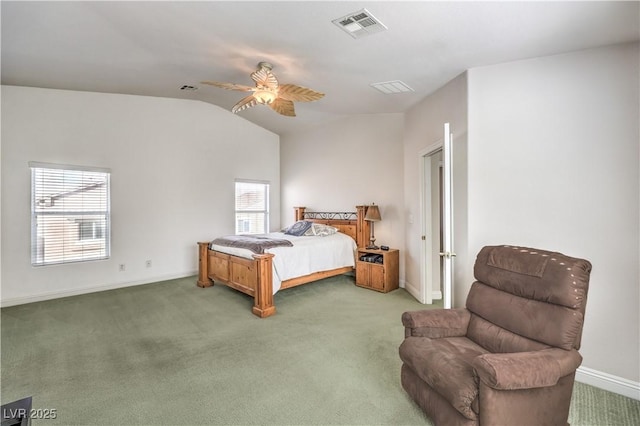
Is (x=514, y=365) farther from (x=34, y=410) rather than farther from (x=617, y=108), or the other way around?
(x=34, y=410)

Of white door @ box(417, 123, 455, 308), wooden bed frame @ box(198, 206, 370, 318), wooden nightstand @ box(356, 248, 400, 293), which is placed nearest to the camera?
wooden bed frame @ box(198, 206, 370, 318)

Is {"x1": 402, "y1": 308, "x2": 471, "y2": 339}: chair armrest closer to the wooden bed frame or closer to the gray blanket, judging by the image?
the wooden bed frame

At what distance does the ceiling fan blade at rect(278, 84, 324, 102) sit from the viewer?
120 inches

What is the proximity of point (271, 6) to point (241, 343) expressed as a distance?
2.87 meters

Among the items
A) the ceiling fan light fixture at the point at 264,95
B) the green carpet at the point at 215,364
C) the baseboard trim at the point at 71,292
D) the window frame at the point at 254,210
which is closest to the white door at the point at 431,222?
the green carpet at the point at 215,364

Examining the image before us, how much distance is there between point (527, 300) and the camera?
6.10 ft

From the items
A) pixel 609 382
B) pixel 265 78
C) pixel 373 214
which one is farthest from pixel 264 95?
pixel 609 382

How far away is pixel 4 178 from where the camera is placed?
3918 millimetres

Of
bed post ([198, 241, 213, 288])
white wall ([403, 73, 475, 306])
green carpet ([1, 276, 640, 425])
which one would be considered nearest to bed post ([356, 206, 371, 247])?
white wall ([403, 73, 475, 306])

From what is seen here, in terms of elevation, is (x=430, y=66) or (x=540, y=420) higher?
(x=430, y=66)

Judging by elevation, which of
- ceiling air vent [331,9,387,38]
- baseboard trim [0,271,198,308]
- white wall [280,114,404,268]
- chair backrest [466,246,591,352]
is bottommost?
baseboard trim [0,271,198,308]

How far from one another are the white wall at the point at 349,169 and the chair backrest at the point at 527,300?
2654 millimetres

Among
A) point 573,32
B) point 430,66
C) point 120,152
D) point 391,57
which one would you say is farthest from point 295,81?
point 120,152

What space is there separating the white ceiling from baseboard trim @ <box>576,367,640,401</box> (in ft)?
8.09
